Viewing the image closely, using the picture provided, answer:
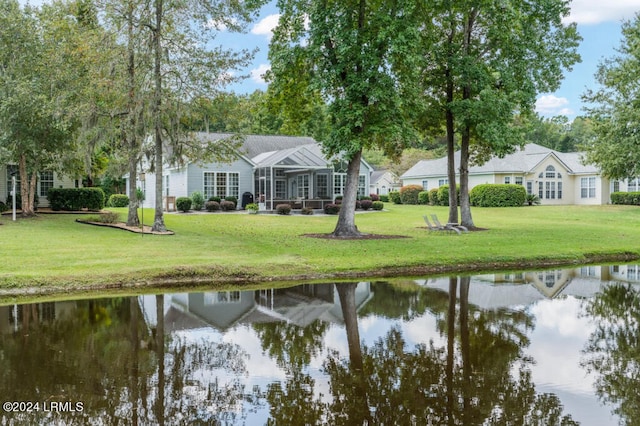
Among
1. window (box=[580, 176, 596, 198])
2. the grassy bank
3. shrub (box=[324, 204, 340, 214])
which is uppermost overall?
window (box=[580, 176, 596, 198])

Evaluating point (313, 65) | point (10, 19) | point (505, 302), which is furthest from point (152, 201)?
point (505, 302)

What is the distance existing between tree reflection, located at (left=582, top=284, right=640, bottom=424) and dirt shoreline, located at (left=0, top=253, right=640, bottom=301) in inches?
167

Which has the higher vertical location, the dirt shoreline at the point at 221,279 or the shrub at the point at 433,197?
the shrub at the point at 433,197

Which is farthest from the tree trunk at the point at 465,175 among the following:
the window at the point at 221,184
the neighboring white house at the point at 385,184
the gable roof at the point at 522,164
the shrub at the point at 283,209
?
the neighboring white house at the point at 385,184

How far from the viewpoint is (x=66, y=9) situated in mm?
22875

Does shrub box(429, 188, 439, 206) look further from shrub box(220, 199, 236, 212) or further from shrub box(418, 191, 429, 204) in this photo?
shrub box(220, 199, 236, 212)

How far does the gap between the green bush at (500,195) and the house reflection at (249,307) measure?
3026 cm

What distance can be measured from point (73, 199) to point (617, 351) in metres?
28.2

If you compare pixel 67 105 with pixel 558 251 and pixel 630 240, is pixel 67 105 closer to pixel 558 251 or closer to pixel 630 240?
pixel 558 251

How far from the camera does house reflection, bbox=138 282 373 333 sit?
8688 millimetres

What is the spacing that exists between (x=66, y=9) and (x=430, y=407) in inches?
927

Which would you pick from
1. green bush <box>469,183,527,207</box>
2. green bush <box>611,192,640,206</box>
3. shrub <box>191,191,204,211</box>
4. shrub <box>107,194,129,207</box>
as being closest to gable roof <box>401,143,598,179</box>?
green bush <box>469,183,527,207</box>

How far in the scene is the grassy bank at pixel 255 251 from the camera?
12.4 m

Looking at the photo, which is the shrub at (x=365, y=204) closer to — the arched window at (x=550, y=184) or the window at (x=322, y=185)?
the window at (x=322, y=185)
